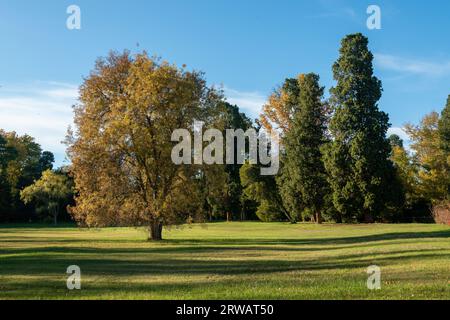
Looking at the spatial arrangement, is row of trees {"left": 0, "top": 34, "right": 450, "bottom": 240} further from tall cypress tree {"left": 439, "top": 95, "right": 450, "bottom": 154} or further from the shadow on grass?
the shadow on grass

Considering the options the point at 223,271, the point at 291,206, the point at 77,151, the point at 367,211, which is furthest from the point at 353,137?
the point at 223,271

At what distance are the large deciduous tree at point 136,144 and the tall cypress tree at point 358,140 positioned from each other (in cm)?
2462

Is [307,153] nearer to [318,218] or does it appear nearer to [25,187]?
[318,218]

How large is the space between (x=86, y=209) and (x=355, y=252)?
57.8 ft

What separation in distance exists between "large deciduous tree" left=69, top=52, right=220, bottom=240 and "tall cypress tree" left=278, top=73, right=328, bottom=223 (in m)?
30.3

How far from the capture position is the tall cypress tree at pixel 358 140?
54562mm

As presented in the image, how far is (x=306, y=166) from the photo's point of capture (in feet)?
210

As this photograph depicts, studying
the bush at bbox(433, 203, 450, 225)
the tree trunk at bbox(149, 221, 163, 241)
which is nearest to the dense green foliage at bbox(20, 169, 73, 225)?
the tree trunk at bbox(149, 221, 163, 241)

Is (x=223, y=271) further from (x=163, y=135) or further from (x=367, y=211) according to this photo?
(x=367, y=211)

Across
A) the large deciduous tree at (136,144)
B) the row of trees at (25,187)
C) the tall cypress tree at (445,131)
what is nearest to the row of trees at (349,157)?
the tall cypress tree at (445,131)

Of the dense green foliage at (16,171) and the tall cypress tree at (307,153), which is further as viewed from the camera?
the dense green foliage at (16,171)

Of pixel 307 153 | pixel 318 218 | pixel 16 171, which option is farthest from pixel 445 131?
pixel 16 171

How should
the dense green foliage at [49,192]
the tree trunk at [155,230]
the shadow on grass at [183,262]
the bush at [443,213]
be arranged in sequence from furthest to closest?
1. the dense green foliage at [49,192]
2. the bush at [443,213]
3. the tree trunk at [155,230]
4. the shadow on grass at [183,262]

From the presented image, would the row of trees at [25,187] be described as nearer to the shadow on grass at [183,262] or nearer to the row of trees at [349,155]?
the row of trees at [349,155]
